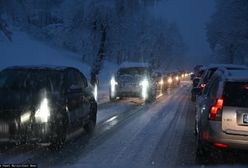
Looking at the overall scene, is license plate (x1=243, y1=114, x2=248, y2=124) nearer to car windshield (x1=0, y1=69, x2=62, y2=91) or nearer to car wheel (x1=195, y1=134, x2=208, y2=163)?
car wheel (x1=195, y1=134, x2=208, y2=163)

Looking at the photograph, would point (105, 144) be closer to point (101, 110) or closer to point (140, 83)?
point (101, 110)

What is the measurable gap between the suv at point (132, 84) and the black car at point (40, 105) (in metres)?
10.9

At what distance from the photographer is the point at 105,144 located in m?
9.88

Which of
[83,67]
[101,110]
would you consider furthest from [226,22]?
[101,110]

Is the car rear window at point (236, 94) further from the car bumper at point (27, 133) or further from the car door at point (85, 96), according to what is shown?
the car door at point (85, 96)

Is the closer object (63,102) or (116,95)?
(63,102)

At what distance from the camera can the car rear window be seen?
764cm

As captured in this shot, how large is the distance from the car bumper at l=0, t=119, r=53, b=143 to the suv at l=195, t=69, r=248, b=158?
3029 mm

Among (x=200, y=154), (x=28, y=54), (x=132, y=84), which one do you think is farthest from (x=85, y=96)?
(x=28, y=54)

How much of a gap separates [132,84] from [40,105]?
13586mm

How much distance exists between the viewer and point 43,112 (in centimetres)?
873

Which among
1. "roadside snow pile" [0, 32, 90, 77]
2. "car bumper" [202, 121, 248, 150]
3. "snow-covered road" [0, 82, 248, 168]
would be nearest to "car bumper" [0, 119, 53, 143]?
"snow-covered road" [0, 82, 248, 168]

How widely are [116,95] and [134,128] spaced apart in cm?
965

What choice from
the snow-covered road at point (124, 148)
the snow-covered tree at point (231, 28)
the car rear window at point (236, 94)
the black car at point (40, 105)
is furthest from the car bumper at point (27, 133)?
the snow-covered tree at point (231, 28)
